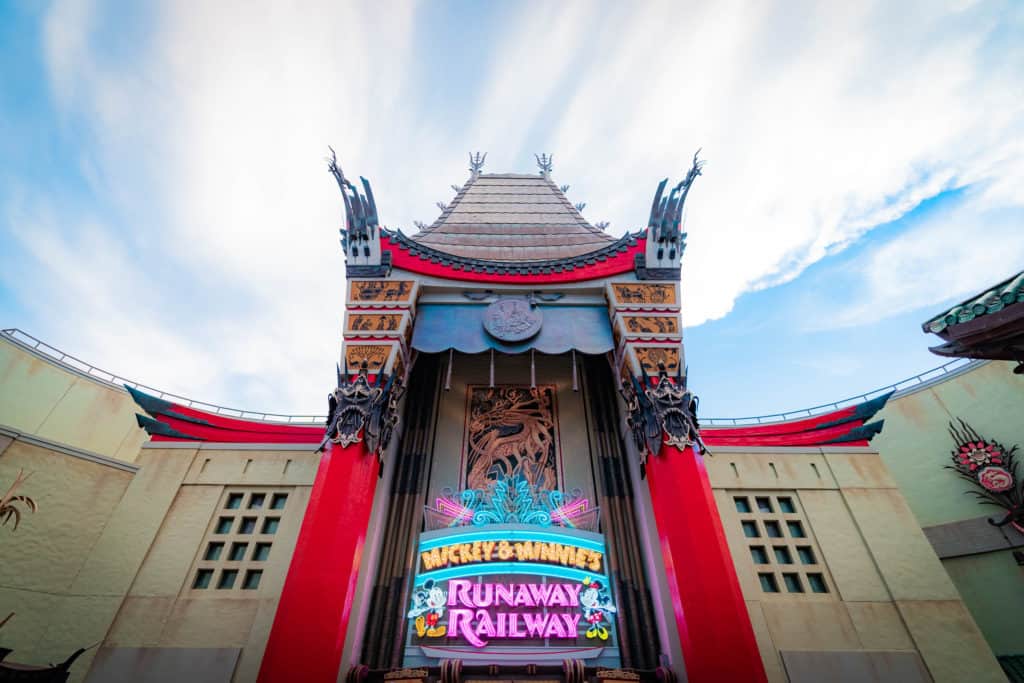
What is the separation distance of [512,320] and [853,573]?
11651 mm

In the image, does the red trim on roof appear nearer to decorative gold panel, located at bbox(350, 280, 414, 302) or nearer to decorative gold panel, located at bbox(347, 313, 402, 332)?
decorative gold panel, located at bbox(350, 280, 414, 302)

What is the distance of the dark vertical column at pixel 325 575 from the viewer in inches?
352

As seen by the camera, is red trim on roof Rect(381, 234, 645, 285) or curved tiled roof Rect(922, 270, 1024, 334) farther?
red trim on roof Rect(381, 234, 645, 285)

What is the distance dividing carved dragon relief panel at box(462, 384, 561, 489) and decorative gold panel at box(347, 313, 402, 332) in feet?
13.2

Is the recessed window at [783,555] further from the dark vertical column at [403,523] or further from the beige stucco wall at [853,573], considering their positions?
the dark vertical column at [403,523]

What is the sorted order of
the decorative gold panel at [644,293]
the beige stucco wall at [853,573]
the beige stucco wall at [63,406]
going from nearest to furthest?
the beige stucco wall at [853,573] < the decorative gold panel at [644,293] < the beige stucco wall at [63,406]

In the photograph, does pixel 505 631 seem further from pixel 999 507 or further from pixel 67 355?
pixel 67 355

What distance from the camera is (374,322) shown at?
14547 millimetres

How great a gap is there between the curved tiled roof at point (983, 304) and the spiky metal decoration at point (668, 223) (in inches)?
346

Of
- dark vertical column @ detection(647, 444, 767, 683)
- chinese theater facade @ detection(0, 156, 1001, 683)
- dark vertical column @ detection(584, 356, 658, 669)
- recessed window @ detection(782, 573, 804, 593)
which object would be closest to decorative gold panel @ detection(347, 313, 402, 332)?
chinese theater facade @ detection(0, 156, 1001, 683)

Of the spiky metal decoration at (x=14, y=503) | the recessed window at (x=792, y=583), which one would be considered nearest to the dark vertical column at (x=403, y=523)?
the spiky metal decoration at (x=14, y=503)

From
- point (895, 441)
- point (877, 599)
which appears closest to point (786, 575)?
point (877, 599)

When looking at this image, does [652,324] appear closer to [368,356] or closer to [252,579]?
[368,356]

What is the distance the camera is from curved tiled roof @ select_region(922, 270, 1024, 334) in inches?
264
